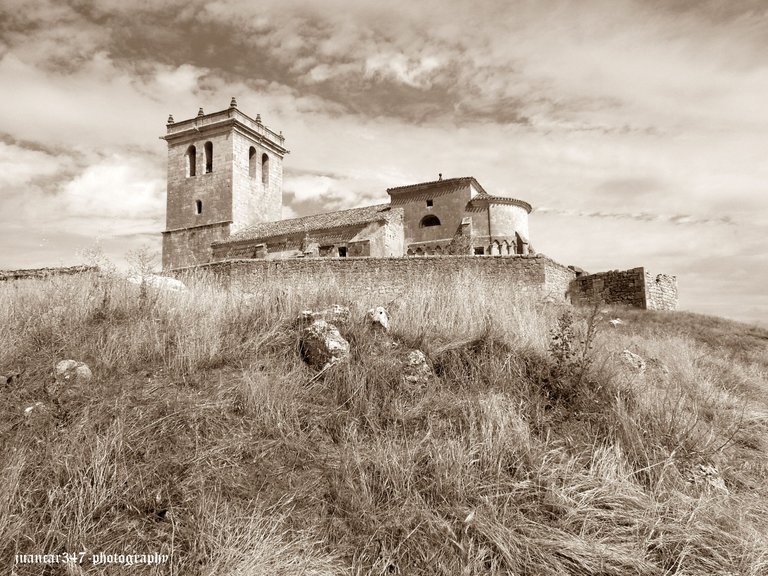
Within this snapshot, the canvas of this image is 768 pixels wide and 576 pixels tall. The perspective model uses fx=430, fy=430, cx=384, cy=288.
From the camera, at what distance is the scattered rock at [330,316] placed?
4836mm

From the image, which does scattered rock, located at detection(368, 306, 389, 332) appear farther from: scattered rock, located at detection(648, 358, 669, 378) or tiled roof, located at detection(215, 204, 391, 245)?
tiled roof, located at detection(215, 204, 391, 245)

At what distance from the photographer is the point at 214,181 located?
28875 millimetres

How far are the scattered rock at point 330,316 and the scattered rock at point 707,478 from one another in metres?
3.35

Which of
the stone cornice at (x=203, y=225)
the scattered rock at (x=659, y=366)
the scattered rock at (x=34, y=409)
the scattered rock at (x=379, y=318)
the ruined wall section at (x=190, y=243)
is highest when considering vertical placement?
the stone cornice at (x=203, y=225)

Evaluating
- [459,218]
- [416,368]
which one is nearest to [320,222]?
[459,218]

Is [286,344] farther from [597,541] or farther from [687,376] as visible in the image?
[687,376]

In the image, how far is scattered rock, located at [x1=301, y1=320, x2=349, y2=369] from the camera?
4.20 meters

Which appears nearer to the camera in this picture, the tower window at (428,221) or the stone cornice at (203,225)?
the tower window at (428,221)

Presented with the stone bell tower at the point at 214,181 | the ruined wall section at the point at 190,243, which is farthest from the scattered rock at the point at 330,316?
the stone bell tower at the point at 214,181

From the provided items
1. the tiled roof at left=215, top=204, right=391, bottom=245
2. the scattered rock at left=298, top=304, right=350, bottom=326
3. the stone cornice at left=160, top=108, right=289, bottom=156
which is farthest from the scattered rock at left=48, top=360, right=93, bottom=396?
the stone cornice at left=160, top=108, right=289, bottom=156

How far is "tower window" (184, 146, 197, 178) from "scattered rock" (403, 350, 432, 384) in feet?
99.5

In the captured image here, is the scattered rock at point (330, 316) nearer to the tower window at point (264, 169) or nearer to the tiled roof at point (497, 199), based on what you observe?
the tiled roof at point (497, 199)

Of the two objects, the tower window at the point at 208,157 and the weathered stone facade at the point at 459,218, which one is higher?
the tower window at the point at 208,157

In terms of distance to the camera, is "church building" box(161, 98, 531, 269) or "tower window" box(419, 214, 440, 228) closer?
"church building" box(161, 98, 531, 269)
